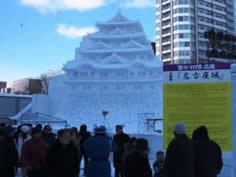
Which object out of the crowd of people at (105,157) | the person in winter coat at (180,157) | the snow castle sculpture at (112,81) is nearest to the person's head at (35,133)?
the crowd of people at (105,157)

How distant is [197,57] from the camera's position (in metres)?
94.9

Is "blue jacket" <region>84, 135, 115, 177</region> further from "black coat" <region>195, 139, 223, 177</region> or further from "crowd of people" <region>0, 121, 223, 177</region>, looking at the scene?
"black coat" <region>195, 139, 223, 177</region>

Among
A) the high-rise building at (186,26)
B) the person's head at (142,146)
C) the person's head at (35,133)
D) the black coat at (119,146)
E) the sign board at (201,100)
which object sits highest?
the high-rise building at (186,26)

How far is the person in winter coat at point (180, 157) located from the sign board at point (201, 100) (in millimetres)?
3477

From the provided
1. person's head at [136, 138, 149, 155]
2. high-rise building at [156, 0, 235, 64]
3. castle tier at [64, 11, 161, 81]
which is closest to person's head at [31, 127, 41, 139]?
person's head at [136, 138, 149, 155]

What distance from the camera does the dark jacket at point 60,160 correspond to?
6.17 metres

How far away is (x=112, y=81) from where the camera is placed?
3700 centimetres

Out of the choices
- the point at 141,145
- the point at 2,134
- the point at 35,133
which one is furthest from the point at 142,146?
the point at 2,134

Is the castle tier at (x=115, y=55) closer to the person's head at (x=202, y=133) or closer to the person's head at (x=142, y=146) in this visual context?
the person's head at (x=202, y=133)

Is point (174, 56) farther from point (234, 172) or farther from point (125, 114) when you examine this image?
point (234, 172)

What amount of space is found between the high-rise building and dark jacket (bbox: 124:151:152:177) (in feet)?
289

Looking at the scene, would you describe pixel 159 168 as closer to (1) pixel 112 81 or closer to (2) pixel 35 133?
(2) pixel 35 133

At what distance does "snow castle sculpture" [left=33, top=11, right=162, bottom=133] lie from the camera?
119 feet

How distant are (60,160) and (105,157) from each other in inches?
65.0
